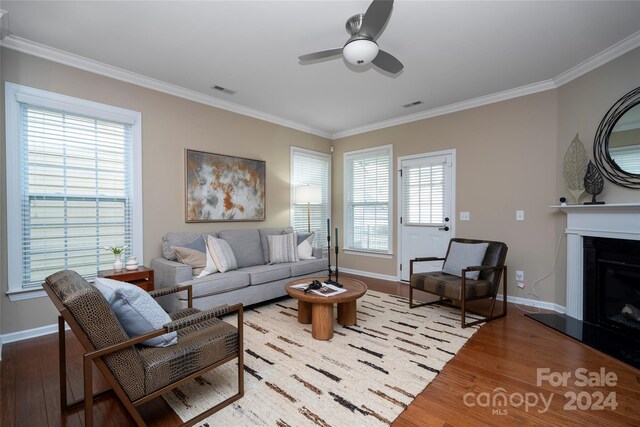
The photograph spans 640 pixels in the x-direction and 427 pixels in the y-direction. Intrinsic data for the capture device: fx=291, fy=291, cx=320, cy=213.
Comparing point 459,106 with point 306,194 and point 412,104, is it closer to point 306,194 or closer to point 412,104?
point 412,104

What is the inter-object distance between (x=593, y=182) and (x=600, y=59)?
1232 mm

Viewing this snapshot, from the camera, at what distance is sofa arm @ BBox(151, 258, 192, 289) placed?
2.99m

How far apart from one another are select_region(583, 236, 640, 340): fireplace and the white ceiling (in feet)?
6.18

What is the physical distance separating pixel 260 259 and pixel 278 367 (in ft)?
6.40

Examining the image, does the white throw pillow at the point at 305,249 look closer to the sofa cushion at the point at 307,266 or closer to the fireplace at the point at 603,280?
the sofa cushion at the point at 307,266

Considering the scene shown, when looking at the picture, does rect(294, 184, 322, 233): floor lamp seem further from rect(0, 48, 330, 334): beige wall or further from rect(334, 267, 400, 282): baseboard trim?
rect(334, 267, 400, 282): baseboard trim

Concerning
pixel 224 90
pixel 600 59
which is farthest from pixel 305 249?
pixel 600 59

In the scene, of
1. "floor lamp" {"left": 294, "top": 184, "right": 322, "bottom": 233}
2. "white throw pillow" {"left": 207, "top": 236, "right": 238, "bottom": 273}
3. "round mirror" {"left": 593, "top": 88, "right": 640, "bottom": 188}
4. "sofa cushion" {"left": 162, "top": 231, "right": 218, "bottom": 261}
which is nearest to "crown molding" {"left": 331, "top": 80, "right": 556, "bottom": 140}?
"round mirror" {"left": 593, "top": 88, "right": 640, "bottom": 188}

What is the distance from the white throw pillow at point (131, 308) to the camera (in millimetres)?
1521

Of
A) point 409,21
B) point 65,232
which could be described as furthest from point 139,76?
point 409,21

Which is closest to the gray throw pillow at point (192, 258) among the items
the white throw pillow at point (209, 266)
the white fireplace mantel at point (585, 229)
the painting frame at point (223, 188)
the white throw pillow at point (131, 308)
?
the white throw pillow at point (209, 266)

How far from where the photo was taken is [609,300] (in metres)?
2.88

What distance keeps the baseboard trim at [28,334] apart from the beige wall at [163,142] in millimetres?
42

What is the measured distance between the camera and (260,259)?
4047 mm
